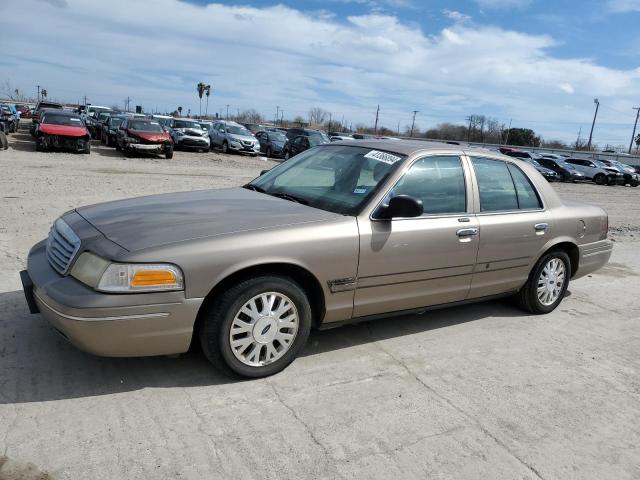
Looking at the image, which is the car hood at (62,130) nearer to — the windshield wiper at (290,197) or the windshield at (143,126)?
the windshield at (143,126)

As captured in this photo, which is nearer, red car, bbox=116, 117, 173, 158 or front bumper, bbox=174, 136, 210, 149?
red car, bbox=116, 117, 173, 158

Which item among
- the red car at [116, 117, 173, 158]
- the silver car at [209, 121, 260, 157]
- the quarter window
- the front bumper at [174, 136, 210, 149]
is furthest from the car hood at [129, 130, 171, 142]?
the quarter window

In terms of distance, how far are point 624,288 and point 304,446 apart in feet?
18.3

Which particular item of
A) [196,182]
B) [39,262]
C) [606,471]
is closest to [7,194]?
[196,182]

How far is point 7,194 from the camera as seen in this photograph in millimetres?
9484

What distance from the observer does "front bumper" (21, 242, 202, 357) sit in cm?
300

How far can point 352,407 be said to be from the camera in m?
3.32

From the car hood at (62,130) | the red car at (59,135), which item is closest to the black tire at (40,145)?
the red car at (59,135)

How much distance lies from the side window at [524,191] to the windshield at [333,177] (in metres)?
1.43

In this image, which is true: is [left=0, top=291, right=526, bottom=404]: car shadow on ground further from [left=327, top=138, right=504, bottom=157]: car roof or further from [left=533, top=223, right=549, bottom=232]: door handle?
[left=533, top=223, right=549, bottom=232]: door handle

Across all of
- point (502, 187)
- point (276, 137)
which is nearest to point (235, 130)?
point (276, 137)

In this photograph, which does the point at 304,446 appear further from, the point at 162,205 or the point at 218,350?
the point at 162,205

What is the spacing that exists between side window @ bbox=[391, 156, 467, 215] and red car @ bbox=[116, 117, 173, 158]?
17873 mm

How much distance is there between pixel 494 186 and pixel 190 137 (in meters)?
22.7
